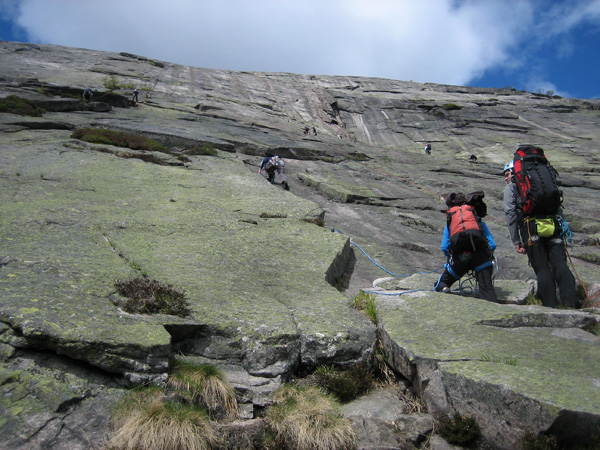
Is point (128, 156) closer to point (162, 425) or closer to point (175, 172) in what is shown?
point (175, 172)

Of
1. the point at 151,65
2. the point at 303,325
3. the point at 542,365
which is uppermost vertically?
the point at 151,65

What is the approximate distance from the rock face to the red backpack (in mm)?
1191

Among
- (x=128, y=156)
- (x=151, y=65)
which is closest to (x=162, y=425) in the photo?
(x=128, y=156)

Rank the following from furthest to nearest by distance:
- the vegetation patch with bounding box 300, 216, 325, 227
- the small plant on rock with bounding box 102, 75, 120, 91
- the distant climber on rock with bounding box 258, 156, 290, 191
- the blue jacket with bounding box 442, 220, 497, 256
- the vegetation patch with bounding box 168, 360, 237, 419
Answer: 1. the small plant on rock with bounding box 102, 75, 120, 91
2. the distant climber on rock with bounding box 258, 156, 290, 191
3. the vegetation patch with bounding box 300, 216, 325, 227
4. the blue jacket with bounding box 442, 220, 497, 256
5. the vegetation patch with bounding box 168, 360, 237, 419

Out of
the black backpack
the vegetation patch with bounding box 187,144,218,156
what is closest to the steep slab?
the black backpack

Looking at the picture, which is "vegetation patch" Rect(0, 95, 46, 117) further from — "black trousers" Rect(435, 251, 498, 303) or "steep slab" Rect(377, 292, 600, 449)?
"black trousers" Rect(435, 251, 498, 303)

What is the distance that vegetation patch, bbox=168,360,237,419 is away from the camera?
512 cm

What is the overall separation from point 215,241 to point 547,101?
80.1 meters

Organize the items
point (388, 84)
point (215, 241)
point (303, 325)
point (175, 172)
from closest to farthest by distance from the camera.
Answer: point (303, 325), point (215, 241), point (175, 172), point (388, 84)

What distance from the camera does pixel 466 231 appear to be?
820 cm

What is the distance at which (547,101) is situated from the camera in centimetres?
7325

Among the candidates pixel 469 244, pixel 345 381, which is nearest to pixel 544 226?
pixel 469 244

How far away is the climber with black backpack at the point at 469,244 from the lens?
827 centimetres

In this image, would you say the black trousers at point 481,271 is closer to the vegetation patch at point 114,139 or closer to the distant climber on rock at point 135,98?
the vegetation patch at point 114,139
